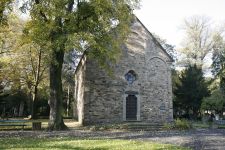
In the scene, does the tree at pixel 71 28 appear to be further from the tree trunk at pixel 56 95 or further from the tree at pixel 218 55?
the tree at pixel 218 55

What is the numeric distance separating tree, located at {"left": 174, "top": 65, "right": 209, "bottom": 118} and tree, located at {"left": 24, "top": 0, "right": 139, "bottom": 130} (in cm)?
1936

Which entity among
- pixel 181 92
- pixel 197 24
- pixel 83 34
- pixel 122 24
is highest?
pixel 197 24

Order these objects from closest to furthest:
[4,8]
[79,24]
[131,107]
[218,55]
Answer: [4,8] < [79,24] < [131,107] < [218,55]

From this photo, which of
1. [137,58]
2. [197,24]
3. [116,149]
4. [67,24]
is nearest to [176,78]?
[197,24]

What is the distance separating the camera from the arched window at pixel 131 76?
31.8 metres

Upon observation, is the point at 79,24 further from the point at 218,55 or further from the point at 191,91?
the point at 218,55

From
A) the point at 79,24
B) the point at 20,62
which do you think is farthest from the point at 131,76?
the point at 20,62

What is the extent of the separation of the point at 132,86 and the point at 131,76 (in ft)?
3.88

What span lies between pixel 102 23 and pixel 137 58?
35.1ft

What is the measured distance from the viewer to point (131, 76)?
105 feet

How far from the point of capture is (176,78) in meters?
48.4

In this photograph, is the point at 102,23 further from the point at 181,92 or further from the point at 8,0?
the point at 181,92

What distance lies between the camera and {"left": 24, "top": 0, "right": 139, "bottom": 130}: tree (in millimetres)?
20812

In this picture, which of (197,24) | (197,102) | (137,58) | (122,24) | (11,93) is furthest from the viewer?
(197,24)
